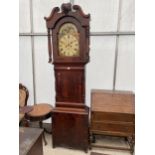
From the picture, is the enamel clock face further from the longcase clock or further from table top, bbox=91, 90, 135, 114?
table top, bbox=91, 90, 135, 114

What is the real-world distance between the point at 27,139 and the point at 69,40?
4.34 ft

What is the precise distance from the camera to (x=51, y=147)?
2.62 m

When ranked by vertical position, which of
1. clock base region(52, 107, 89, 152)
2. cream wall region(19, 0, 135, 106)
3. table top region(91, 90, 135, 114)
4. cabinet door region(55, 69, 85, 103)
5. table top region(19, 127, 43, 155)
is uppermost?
cream wall region(19, 0, 135, 106)

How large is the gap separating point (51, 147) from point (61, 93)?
0.80 m

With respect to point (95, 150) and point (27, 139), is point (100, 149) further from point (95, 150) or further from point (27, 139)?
point (27, 139)

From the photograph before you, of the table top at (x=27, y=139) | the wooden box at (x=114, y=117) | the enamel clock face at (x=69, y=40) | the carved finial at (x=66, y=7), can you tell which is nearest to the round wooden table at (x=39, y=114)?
the wooden box at (x=114, y=117)

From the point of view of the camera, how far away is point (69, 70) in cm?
238

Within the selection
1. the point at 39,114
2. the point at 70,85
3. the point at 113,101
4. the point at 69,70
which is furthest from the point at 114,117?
the point at 39,114

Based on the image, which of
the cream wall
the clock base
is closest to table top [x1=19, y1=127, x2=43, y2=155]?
the clock base

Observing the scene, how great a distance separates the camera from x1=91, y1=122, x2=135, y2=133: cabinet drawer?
2.38 m

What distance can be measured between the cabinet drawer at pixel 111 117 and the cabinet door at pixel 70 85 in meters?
0.26

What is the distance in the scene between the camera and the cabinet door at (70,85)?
2.37m

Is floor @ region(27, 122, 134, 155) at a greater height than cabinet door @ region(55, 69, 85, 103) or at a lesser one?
lesser
